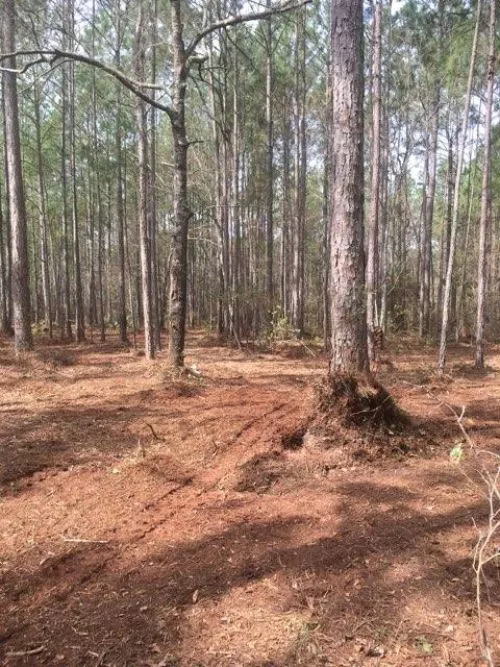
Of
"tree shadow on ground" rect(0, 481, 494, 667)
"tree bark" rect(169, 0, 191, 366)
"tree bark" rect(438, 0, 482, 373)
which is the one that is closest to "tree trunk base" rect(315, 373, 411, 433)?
"tree shadow on ground" rect(0, 481, 494, 667)

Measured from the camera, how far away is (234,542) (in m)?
3.35

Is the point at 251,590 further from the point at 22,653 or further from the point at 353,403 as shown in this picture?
the point at 353,403

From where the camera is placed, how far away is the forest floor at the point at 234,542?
2.44m

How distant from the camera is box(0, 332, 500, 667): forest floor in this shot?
244 centimetres

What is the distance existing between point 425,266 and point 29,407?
18043mm

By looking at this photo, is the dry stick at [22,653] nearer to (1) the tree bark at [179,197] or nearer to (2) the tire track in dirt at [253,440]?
(2) the tire track in dirt at [253,440]

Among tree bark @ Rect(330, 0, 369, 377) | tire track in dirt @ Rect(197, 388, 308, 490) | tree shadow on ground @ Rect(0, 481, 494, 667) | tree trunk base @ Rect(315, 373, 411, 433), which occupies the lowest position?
tree shadow on ground @ Rect(0, 481, 494, 667)

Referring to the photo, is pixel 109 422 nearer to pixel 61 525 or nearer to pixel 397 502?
pixel 61 525

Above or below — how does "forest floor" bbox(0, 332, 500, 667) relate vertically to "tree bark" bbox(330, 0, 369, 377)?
below

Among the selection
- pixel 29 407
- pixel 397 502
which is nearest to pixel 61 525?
pixel 397 502

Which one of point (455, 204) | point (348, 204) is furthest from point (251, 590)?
point (455, 204)

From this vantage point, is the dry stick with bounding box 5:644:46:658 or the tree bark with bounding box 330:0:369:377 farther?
the tree bark with bounding box 330:0:369:377

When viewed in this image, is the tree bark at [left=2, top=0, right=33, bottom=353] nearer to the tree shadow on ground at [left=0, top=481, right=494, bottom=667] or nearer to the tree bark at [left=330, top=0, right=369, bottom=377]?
the tree bark at [left=330, top=0, right=369, bottom=377]

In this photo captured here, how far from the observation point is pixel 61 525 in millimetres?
3703
